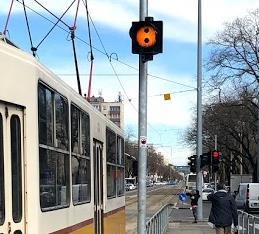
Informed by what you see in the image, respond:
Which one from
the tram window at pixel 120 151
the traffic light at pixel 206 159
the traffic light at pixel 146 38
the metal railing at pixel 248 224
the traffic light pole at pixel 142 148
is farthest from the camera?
the traffic light at pixel 206 159

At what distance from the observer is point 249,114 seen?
193ft

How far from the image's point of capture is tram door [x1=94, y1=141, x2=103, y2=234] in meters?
8.85

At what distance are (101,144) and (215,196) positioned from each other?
477 cm

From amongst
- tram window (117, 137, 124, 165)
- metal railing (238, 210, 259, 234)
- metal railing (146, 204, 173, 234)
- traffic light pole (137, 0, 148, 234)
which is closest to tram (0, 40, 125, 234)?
traffic light pole (137, 0, 148, 234)

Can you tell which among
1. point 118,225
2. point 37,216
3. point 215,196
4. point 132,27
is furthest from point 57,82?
point 215,196

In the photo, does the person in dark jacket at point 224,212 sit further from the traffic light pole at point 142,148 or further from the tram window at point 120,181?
the traffic light pole at point 142,148

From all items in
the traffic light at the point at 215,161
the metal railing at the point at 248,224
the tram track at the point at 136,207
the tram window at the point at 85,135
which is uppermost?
the tram window at the point at 85,135

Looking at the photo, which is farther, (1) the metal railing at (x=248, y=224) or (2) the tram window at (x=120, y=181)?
(1) the metal railing at (x=248, y=224)

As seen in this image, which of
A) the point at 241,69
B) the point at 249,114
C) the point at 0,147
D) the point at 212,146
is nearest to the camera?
the point at 0,147

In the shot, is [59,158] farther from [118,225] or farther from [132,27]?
[118,225]

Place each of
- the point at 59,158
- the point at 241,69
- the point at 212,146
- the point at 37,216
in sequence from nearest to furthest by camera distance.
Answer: the point at 37,216 → the point at 59,158 → the point at 241,69 → the point at 212,146

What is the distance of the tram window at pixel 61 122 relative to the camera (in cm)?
614

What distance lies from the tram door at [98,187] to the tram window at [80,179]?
0.75 meters

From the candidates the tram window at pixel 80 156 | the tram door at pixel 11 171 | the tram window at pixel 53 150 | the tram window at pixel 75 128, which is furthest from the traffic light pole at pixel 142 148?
the tram door at pixel 11 171
